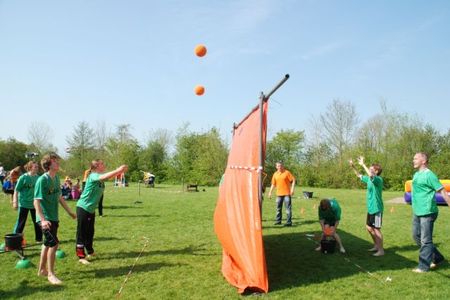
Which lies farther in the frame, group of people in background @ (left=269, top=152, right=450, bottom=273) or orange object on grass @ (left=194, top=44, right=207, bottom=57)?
orange object on grass @ (left=194, top=44, right=207, bottom=57)

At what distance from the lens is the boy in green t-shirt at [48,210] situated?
238 inches

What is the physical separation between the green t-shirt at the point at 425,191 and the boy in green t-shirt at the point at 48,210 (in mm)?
6367

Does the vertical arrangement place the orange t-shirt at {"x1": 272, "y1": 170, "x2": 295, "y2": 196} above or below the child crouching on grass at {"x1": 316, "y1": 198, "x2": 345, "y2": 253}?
above

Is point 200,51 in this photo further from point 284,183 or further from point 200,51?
point 284,183

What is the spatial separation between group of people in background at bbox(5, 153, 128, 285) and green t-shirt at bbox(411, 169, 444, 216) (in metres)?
5.21

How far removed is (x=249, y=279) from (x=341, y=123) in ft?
142

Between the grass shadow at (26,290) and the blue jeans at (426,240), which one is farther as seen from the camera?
the blue jeans at (426,240)

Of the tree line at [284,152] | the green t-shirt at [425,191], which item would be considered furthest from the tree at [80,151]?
the green t-shirt at [425,191]

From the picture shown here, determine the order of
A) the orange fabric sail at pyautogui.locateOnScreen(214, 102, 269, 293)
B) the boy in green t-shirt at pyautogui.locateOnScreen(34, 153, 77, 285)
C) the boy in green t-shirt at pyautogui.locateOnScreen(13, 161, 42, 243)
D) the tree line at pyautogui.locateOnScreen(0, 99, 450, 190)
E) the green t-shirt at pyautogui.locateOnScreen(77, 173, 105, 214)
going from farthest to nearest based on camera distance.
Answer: the tree line at pyautogui.locateOnScreen(0, 99, 450, 190) → the boy in green t-shirt at pyautogui.locateOnScreen(13, 161, 42, 243) → the green t-shirt at pyautogui.locateOnScreen(77, 173, 105, 214) → the boy in green t-shirt at pyautogui.locateOnScreen(34, 153, 77, 285) → the orange fabric sail at pyautogui.locateOnScreen(214, 102, 269, 293)

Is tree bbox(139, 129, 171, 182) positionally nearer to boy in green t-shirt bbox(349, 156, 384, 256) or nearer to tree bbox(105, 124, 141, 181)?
tree bbox(105, 124, 141, 181)

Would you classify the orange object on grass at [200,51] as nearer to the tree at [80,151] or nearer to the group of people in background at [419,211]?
the group of people in background at [419,211]

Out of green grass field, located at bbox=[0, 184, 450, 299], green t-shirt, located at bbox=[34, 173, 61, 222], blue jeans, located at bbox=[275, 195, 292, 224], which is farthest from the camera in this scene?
blue jeans, located at bbox=[275, 195, 292, 224]

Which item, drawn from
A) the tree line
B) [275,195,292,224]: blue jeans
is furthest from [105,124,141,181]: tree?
[275,195,292,224]: blue jeans

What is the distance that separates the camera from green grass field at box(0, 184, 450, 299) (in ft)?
18.8
